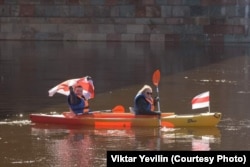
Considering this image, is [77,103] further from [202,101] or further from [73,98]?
[202,101]

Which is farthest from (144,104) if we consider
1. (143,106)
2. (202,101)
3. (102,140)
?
(102,140)

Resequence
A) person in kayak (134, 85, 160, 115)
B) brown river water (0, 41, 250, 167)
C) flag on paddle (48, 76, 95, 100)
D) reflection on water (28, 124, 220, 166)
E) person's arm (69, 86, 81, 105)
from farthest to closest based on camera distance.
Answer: flag on paddle (48, 76, 95, 100), person's arm (69, 86, 81, 105), person in kayak (134, 85, 160, 115), brown river water (0, 41, 250, 167), reflection on water (28, 124, 220, 166)

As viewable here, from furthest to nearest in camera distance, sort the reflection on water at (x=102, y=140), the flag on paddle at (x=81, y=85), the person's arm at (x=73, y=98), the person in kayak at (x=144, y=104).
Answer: the flag on paddle at (x=81, y=85) < the person's arm at (x=73, y=98) < the person in kayak at (x=144, y=104) < the reflection on water at (x=102, y=140)

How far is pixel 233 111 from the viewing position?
2059 centimetres

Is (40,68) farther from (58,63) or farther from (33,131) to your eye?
(33,131)

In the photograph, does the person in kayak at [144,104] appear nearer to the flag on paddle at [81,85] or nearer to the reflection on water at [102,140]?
the reflection on water at [102,140]

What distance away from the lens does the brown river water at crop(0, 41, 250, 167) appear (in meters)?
16.5

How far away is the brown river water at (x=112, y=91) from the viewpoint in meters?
16.5

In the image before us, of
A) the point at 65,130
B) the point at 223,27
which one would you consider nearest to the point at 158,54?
the point at 223,27

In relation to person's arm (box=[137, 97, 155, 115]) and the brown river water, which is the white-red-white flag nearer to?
the brown river water

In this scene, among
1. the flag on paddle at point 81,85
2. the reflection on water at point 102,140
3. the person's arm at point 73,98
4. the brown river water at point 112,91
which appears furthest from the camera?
the flag on paddle at point 81,85

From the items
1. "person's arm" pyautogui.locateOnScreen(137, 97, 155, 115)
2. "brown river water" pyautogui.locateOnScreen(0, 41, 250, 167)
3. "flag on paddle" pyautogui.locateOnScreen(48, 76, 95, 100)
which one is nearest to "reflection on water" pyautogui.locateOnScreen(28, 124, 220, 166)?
"brown river water" pyautogui.locateOnScreen(0, 41, 250, 167)

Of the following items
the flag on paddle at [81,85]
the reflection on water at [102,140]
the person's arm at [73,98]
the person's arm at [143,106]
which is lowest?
the reflection on water at [102,140]

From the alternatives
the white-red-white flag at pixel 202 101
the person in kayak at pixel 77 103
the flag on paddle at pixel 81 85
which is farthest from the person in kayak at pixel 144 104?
the flag on paddle at pixel 81 85
